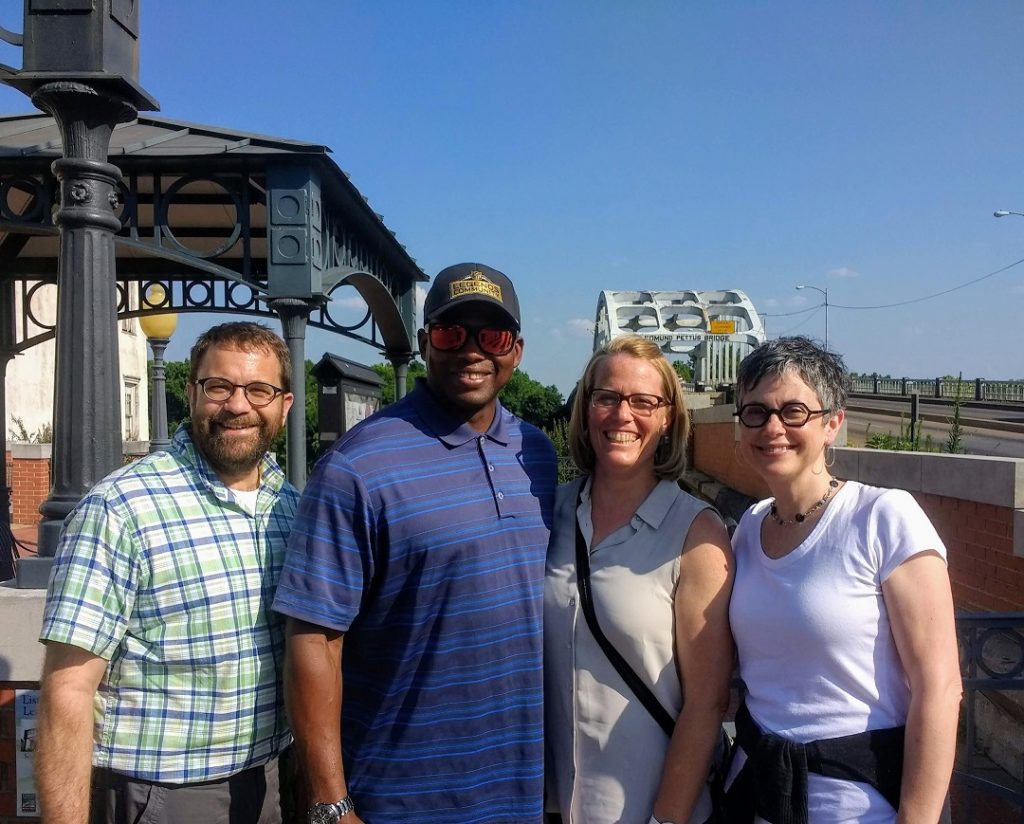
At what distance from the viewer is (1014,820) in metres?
3.89

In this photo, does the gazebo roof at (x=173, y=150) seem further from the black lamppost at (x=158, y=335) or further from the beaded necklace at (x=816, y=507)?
A: the beaded necklace at (x=816, y=507)

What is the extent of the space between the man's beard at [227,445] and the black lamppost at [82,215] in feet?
3.64

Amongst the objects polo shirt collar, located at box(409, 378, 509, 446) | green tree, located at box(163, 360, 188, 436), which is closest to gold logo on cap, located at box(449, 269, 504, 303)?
polo shirt collar, located at box(409, 378, 509, 446)

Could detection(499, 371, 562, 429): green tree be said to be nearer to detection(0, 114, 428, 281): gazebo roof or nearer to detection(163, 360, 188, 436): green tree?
detection(163, 360, 188, 436): green tree

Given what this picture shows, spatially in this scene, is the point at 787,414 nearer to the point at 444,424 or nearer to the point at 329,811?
the point at 444,424

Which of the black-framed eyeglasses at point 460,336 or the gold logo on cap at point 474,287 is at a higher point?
the gold logo on cap at point 474,287

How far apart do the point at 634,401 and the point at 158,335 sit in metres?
8.92

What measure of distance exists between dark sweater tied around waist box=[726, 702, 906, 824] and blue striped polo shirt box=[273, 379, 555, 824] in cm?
53

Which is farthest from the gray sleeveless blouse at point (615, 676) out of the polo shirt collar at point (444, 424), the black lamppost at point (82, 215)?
the black lamppost at point (82, 215)

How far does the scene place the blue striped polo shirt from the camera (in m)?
1.94

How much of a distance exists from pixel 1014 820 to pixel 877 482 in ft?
8.98

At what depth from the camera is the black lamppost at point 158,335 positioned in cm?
925

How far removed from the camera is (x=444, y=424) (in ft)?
7.04

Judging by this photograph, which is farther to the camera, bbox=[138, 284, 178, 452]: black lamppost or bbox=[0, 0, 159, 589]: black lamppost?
bbox=[138, 284, 178, 452]: black lamppost
